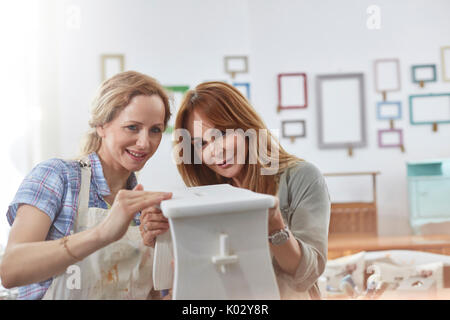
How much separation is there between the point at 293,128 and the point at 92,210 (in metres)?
0.34

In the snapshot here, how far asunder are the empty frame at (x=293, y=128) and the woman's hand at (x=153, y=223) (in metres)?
0.26

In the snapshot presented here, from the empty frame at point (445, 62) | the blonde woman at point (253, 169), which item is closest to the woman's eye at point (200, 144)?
the blonde woman at point (253, 169)

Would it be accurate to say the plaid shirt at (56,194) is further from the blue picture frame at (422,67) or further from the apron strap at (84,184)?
the blue picture frame at (422,67)

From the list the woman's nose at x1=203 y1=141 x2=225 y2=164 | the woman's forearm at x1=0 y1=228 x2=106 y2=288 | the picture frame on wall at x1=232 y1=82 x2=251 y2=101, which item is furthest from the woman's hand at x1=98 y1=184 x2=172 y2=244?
the picture frame on wall at x1=232 y1=82 x2=251 y2=101

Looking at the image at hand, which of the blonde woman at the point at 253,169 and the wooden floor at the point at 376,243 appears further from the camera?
the wooden floor at the point at 376,243

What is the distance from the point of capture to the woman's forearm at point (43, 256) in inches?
21.3

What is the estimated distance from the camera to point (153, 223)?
557 millimetres

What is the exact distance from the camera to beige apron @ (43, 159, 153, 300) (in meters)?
0.60

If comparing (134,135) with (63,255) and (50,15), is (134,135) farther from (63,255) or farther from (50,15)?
(50,15)

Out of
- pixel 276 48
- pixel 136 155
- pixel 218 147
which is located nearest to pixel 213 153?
pixel 218 147

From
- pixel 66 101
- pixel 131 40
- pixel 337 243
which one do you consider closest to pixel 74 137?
pixel 66 101

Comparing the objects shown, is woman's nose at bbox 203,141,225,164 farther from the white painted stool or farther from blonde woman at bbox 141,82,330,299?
the white painted stool

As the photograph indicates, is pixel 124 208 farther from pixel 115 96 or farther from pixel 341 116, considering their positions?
pixel 341 116
